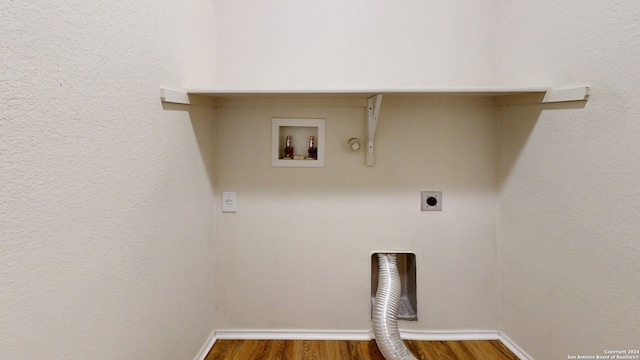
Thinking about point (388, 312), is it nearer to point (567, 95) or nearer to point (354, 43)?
Result: point (567, 95)

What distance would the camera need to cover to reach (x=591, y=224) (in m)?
1.22

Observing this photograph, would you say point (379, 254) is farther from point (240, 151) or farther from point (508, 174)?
point (240, 151)

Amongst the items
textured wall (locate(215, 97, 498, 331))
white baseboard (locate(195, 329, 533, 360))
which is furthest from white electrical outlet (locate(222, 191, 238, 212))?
white baseboard (locate(195, 329, 533, 360))

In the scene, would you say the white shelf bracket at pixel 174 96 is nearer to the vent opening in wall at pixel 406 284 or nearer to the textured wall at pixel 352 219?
the textured wall at pixel 352 219

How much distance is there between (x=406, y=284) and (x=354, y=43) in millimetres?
1475

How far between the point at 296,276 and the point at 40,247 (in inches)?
51.6

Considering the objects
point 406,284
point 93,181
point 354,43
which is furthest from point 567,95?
point 93,181

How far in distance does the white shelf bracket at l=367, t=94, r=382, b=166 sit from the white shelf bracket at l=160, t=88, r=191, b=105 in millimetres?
908

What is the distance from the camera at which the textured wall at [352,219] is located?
1.83 m

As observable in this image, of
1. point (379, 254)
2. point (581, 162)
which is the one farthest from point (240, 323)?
point (581, 162)

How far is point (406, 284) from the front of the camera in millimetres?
1935

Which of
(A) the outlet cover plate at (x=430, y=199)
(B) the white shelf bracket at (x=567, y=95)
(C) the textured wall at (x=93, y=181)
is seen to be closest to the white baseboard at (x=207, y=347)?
(C) the textured wall at (x=93, y=181)

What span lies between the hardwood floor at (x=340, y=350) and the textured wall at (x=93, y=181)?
0.40 meters

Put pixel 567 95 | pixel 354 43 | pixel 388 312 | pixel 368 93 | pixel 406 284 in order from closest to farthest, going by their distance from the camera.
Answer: pixel 567 95 < pixel 368 93 < pixel 388 312 < pixel 354 43 < pixel 406 284
